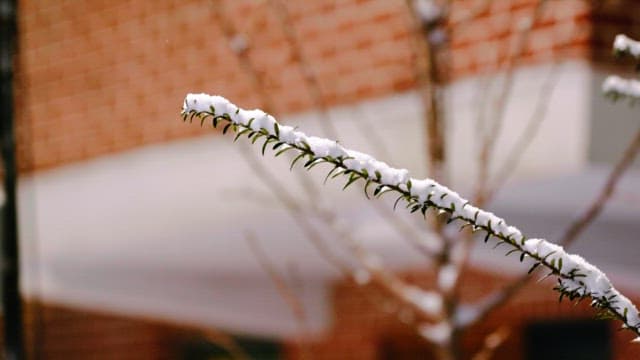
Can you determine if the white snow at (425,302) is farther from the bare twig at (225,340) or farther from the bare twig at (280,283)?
the bare twig at (225,340)

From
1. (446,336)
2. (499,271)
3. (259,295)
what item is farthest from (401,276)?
(446,336)

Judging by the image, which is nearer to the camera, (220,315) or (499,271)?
(499,271)

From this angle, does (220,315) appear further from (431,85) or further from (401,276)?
(431,85)

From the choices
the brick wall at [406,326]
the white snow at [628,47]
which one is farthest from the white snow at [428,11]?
the brick wall at [406,326]

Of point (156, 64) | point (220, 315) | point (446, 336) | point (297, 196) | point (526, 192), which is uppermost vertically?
point (156, 64)

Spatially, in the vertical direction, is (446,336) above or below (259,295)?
below

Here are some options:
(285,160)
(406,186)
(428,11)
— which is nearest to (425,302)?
(428,11)

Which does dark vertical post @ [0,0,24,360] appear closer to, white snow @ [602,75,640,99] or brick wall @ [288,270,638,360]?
white snow @ [602,75,640,99]
